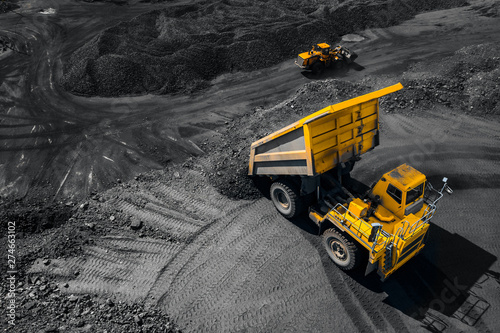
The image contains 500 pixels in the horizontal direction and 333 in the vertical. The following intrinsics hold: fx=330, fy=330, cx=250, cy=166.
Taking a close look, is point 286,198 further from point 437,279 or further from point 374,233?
point 437,279

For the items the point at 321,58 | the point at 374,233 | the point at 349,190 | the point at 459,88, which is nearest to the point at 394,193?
the point at 374,233

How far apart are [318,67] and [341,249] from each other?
42.0 feet

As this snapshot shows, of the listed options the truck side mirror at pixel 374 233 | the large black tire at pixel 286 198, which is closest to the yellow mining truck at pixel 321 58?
the large black tire at pixel 286 198

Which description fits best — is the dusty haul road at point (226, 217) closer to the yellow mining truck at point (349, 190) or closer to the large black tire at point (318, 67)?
the large black tire at point (318, 67)

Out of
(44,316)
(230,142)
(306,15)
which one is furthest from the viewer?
(306,15)

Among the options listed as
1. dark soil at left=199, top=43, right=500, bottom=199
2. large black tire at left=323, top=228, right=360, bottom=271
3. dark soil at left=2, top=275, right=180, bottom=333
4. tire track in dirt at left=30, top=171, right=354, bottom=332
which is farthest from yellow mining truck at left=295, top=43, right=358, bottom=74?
dark soil at left=2, top=275, right=180, bottom=333

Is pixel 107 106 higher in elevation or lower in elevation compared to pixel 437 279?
higher

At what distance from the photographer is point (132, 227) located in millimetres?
10141

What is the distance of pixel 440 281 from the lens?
8805 millimetres

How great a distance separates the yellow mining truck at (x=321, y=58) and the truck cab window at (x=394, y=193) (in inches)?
465

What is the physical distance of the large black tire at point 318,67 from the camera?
61.4 ft

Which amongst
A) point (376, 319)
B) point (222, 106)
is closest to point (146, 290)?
point (376, 319)

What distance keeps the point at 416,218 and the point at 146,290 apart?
718cm

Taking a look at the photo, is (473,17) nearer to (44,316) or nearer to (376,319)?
(376,319)
